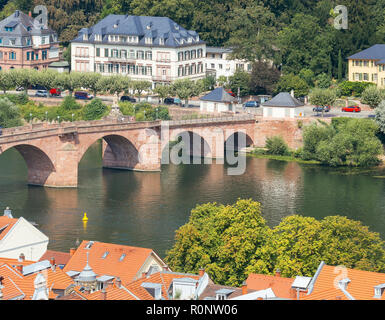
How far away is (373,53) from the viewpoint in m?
152

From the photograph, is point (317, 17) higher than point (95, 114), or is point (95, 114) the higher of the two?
point (317, 17)

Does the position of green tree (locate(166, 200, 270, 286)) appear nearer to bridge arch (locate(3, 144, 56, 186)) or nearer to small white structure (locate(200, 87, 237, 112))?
bridge arch (locate(3, 144, 56, 186))

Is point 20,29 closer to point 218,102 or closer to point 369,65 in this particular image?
point 218,102

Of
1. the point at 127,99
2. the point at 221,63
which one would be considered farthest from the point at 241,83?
the point at 127,99

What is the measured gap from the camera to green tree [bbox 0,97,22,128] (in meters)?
140

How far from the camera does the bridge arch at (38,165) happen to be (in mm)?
113938

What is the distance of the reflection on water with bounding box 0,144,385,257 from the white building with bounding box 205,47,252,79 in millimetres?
37073

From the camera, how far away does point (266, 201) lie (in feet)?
343

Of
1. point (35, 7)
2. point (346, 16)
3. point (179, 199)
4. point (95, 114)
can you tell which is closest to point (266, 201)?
point (179, 199)

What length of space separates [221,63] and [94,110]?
29.3 m

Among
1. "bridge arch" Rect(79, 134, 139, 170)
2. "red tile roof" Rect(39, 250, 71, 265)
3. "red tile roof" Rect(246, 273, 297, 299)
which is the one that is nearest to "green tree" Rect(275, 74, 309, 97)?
"bridge arch" Rect(79, 134, 139, 170)

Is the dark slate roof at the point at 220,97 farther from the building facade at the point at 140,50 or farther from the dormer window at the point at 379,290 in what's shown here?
the dormer window at the point at 379,290

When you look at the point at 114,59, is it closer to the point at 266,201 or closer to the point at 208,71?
the point at 208,71
